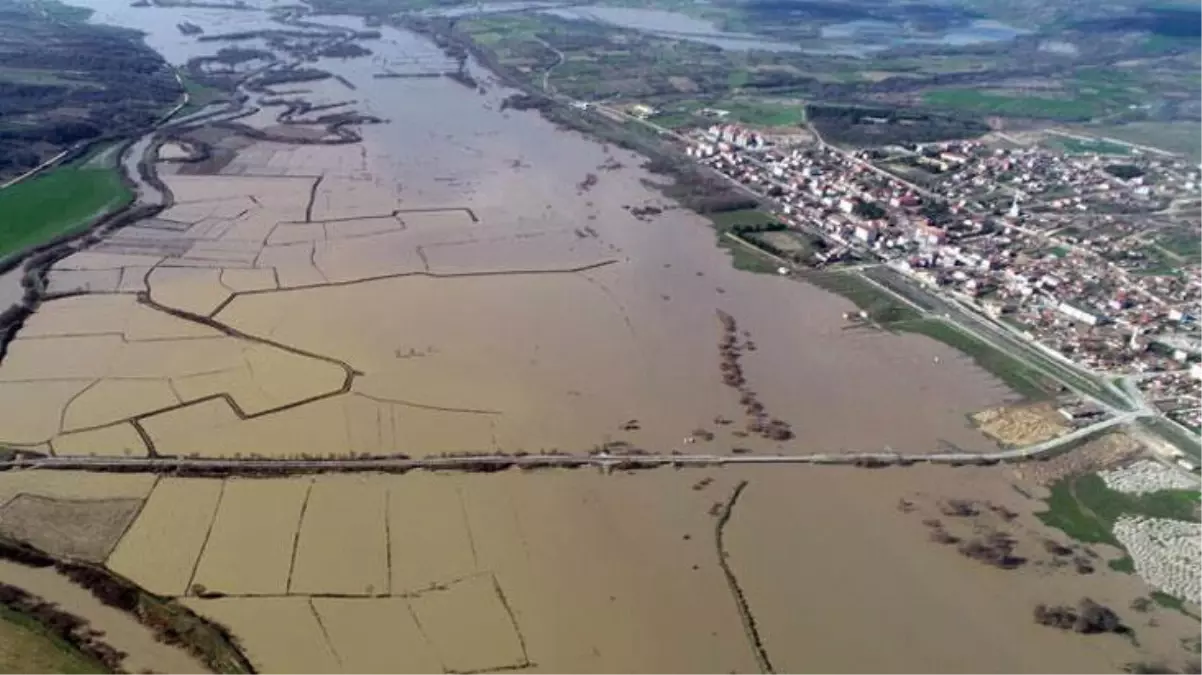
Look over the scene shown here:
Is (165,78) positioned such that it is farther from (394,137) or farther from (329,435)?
(329,435)

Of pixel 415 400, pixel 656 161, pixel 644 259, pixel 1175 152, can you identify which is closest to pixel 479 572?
pixel 415 400

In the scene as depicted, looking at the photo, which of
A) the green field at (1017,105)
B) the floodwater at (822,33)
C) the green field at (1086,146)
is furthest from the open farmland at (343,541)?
the floodwater at (822,33)

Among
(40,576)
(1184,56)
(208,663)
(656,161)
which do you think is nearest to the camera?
(208,663)

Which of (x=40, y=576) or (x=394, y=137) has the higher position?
(x=394, y=137)

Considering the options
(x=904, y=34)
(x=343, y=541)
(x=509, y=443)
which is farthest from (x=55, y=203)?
(x=904, y=34)

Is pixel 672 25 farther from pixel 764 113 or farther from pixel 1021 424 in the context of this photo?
pixel 1021 424
